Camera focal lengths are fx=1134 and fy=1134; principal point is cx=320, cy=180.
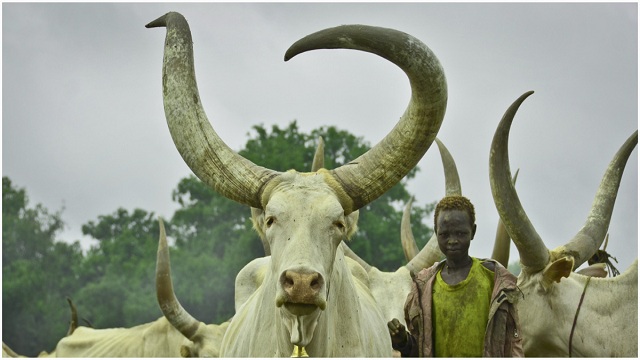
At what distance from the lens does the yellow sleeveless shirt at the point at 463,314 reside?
6.18 m

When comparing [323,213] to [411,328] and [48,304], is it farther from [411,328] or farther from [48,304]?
[48,304]

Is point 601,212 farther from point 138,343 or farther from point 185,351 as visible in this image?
point 138,343

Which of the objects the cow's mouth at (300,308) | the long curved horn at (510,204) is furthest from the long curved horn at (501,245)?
the cow's mouth at (300,308)

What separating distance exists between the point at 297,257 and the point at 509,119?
270 cm

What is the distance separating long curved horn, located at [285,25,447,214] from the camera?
18.8ft

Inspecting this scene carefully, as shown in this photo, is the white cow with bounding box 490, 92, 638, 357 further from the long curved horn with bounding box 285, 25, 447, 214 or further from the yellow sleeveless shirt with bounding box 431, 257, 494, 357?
the long curved horn with bounding box 285, 25, 447, 214

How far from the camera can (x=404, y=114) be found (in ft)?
19.8

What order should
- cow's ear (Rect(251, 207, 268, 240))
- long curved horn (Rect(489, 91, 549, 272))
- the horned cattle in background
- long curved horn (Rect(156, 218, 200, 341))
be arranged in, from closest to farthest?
the horned cattle in background < cow's ear (Rect(251, 207, 268, 240)) < long curved horn (Rect(489, 91, 549, 272)) < long curved horn (Rect(156, 218, 200, 341))

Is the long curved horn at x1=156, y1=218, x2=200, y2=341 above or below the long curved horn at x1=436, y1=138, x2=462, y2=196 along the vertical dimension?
below

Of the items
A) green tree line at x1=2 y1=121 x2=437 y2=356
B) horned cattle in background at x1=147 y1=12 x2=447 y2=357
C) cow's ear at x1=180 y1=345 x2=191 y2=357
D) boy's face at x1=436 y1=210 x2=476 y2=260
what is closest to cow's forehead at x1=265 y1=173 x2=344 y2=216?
horned cattle in background at x1=147 y1=12 x2=447 y2=357

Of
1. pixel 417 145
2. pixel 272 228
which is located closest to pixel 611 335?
pixel 417 145

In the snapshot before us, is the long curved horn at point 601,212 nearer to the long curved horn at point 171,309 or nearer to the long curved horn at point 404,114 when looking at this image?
the long curved horn at point 404,114

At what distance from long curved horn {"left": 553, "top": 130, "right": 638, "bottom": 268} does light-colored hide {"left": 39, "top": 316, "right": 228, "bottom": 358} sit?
14.5 feet

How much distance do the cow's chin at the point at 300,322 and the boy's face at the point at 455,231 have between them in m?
0.93
